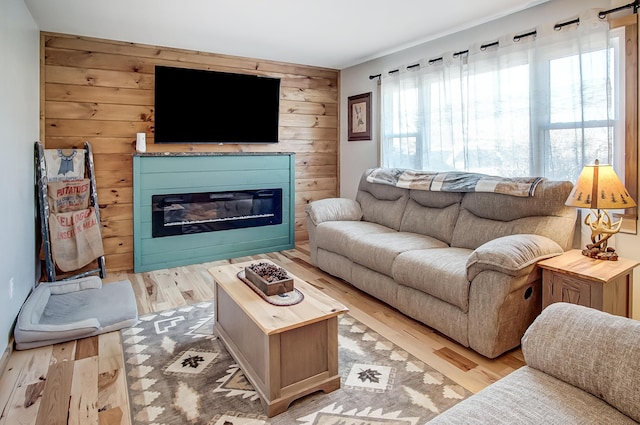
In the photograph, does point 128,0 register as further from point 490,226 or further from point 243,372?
point 490,226

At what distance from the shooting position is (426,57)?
13.4ft

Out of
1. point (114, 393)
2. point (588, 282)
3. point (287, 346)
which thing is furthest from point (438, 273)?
point (114, 393)

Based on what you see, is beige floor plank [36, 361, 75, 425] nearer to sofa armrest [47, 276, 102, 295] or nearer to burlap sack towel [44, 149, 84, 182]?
sofa armrest [47, 276, 102, 295]

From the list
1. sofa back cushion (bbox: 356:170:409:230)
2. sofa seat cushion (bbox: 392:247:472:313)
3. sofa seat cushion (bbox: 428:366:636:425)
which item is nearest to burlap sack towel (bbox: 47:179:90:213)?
sofa back cushion (bbox: 356:170:409:230)

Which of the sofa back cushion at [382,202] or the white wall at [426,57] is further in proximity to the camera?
the sofa back cushion at [382,202]

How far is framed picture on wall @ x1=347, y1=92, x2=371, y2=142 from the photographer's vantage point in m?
4.95

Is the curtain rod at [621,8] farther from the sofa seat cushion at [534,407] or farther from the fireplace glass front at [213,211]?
the fireplace glass front at [213,211]

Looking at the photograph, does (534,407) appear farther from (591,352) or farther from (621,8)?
(621,8)

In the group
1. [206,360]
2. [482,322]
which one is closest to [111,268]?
[206,360]

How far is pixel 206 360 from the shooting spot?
241 centimetres

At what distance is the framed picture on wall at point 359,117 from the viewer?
495cm

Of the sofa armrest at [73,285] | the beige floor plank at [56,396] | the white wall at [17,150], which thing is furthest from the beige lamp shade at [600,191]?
the sofa armrest at [73,285]

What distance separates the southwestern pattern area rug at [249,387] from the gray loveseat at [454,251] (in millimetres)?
406

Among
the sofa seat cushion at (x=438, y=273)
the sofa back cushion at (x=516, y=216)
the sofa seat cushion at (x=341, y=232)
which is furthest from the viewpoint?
the sofa seat cushion at (x=341, y=232)
